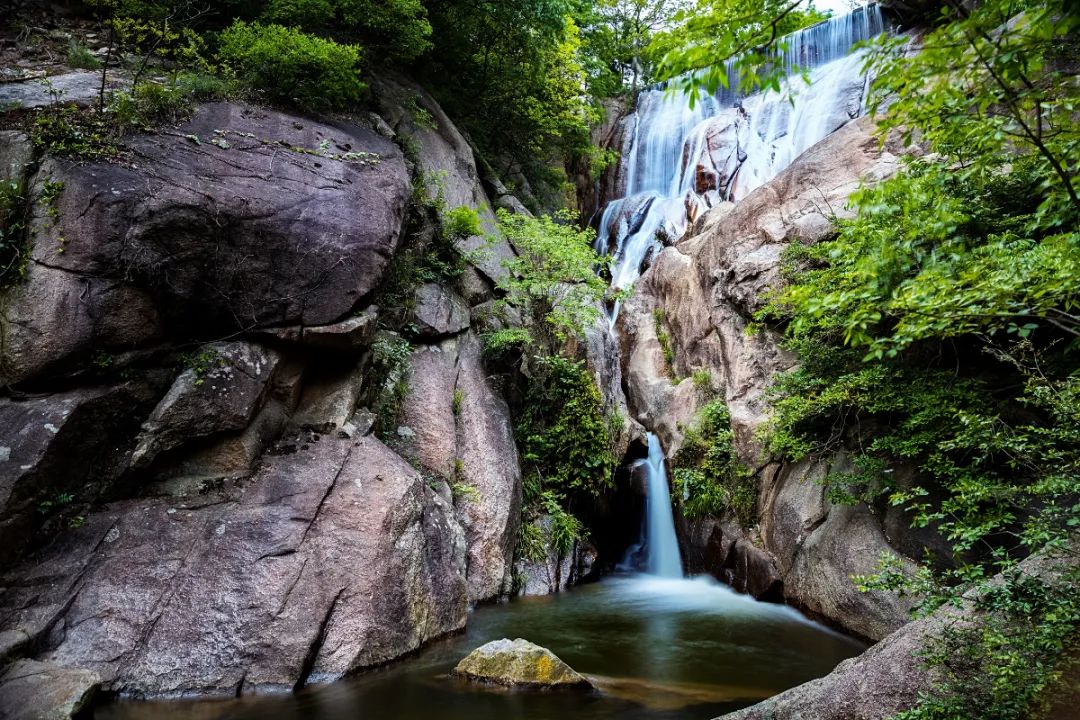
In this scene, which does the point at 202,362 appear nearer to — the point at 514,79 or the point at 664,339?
the point at 664,339

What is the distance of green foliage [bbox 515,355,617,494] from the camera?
39.5ft

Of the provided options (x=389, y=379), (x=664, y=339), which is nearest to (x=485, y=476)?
(x=389, y=379)

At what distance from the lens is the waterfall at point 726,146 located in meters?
18.3

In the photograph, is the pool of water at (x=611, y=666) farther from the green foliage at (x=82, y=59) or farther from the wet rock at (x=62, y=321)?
the green foliage at (x=82, y=59)

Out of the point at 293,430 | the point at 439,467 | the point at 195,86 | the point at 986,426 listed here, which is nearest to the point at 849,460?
the point at 986,426

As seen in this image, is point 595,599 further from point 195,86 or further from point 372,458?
point 195,86

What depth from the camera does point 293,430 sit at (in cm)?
857

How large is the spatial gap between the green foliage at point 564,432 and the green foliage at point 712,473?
1.48 m

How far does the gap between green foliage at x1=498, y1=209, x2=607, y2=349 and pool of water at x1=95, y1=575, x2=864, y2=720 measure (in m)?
5.40

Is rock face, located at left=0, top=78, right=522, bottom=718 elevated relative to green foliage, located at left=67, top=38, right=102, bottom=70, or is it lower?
lower

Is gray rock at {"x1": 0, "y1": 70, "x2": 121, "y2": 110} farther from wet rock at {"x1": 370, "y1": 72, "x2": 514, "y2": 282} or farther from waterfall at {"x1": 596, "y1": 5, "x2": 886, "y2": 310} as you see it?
waterfall at {"x1": 596, "y1": 5, "x2": 886, "y2": 310}

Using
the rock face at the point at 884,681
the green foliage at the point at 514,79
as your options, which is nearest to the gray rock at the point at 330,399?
the rock face at the point at 884,681

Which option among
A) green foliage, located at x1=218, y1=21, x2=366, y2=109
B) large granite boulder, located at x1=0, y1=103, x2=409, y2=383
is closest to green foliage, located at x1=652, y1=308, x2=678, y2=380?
large granite boulder, located at x1=0, y1=103, x2=409, y2=383

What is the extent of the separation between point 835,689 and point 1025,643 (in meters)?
1.20
